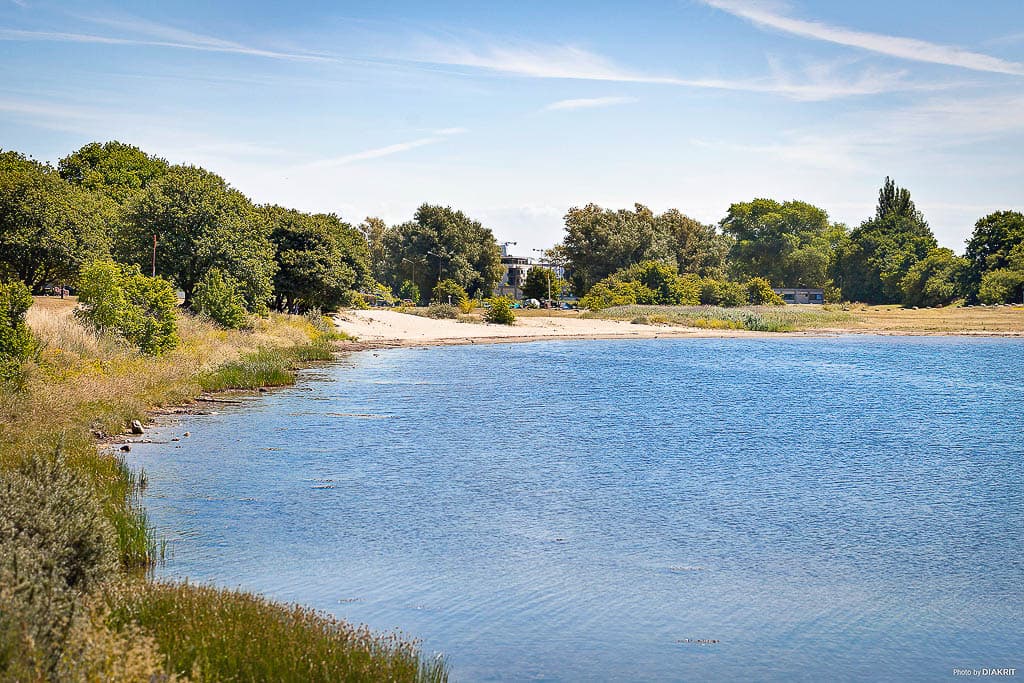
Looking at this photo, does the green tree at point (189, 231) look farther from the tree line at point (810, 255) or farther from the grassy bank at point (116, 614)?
the tree line at point (810, 255)

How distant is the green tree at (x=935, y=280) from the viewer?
459ft

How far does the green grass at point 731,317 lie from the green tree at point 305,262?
4842 centimetres

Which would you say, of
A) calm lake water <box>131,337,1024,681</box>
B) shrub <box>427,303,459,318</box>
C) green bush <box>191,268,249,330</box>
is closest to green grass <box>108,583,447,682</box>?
calm lake water <box>131,337,1024,681</box>

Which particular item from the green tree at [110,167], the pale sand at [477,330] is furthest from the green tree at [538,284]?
the green tree at [110,167]

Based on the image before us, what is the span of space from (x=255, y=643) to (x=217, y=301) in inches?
1800

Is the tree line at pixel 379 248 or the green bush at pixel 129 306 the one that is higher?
the tree line at pixel 379 248

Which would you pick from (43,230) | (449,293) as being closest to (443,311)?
(449,293)

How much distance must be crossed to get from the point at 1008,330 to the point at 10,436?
110286 millimetres

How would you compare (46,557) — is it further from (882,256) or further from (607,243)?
(882,256)

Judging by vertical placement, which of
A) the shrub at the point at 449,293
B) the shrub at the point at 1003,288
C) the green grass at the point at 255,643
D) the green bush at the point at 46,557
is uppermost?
the shrub at the point at 1003,288

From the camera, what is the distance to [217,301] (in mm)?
54031

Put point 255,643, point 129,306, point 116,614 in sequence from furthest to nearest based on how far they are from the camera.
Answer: point 129,306 → point 116,614 → point 255,643

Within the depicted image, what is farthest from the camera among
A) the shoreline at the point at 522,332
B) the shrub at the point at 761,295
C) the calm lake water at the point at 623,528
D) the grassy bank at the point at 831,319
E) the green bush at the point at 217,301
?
the shrub at the point at 761,295

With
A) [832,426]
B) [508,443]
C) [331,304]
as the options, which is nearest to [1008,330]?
[331,304]
